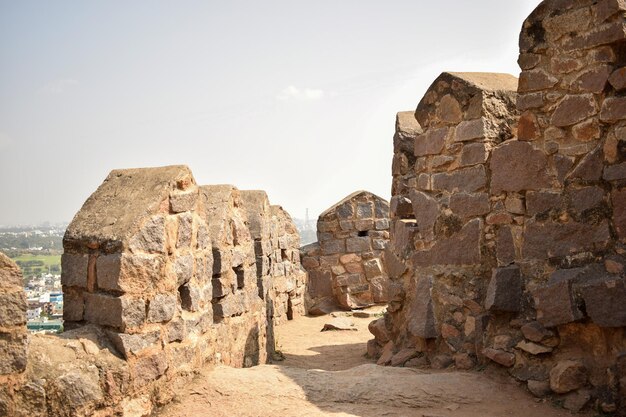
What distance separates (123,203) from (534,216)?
10.2 ft

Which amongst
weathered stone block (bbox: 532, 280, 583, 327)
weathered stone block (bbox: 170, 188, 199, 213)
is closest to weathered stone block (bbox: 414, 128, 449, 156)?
weathered stone block (bbox: 532, 280, 583, 327)

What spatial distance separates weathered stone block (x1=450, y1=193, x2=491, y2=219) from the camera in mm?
4859

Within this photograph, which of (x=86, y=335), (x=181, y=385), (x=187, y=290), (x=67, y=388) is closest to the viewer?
(x=67, y=388)

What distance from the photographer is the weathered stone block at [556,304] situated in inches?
156

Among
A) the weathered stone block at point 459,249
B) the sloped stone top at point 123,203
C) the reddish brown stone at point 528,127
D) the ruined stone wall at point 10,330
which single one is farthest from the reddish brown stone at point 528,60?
the ruined stone wall at point 10,330

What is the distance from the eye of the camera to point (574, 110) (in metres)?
4.22

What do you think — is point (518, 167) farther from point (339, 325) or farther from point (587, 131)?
point (339, 325)

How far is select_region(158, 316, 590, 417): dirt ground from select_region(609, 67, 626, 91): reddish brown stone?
7.57ft

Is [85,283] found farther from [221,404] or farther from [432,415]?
[432,415]

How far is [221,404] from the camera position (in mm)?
3652

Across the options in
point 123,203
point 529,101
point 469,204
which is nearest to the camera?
Answer: point 123,203

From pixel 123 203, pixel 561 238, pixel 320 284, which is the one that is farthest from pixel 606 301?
pixel 320 284

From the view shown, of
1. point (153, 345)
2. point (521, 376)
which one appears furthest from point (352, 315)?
point (153, 345)

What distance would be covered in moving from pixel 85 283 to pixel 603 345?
11.4 ft
